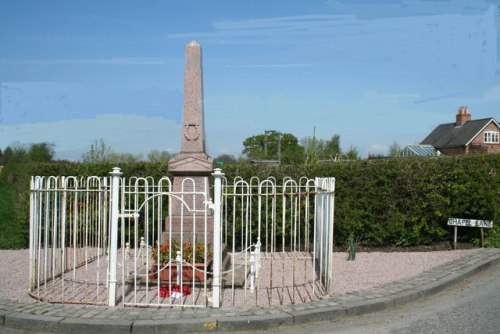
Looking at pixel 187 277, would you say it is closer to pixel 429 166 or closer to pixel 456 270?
pixel 456 270

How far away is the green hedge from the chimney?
43.7 meters

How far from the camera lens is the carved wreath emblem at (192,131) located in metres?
8.90

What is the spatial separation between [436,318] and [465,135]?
47720mm

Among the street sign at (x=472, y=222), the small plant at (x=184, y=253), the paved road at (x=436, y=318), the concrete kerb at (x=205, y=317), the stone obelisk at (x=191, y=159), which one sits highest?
the stone obelisk at (x=191, y=159)

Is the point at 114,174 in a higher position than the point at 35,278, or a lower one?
higher

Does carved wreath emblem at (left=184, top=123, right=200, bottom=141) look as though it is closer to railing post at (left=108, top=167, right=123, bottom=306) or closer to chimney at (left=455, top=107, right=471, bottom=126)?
railing post at (left=108, top=167, right=123, bottom=306)

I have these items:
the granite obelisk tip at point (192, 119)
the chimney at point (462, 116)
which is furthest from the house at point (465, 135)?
the granite obelisk tip at point (192, 119)

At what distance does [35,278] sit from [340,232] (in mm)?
7026

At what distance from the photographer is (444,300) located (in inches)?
271

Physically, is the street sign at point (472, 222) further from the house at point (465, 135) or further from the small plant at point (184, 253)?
the house at point (465, 135)

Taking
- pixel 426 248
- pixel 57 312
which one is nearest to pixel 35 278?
pixel 57 312

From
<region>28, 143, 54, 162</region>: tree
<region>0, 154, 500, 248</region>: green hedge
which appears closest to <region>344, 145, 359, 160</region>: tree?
<region>0, 154, 500, 248</region>: green hedge

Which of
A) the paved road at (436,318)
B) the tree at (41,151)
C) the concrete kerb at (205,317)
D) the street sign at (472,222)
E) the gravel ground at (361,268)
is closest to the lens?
the concrete kerb at (205,317)

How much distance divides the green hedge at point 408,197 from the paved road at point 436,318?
4023mm
